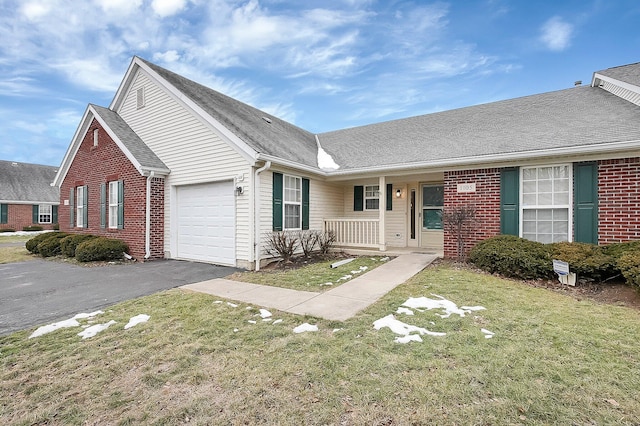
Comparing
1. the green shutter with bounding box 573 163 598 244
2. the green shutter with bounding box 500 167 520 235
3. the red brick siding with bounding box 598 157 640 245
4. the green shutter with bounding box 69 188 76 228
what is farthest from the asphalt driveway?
the red brick siding with bounding box 598 157 640 245

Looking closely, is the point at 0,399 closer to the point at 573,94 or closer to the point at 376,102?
the point at 573,94

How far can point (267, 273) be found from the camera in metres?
7.54

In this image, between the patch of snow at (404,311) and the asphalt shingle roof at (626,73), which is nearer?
the patch of snow at (404,311)

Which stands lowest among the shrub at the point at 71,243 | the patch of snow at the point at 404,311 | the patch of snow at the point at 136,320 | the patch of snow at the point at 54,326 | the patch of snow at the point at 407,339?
the patch of snow at the point at 54,326

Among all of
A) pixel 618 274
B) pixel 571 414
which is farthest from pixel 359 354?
pixel 618 274

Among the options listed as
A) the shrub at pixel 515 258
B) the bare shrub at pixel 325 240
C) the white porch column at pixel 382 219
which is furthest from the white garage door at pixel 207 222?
the shrub at pixel 515 258

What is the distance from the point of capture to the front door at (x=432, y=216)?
34.7 ft

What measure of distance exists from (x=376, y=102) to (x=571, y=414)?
20561 mm

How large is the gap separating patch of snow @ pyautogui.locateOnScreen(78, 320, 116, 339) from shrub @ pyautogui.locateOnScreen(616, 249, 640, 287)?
8.19 meters

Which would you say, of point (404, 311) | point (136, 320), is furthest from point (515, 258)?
point (136, 320)

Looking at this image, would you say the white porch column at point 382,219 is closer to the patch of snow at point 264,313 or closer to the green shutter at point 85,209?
the patch of snow at point 264,313

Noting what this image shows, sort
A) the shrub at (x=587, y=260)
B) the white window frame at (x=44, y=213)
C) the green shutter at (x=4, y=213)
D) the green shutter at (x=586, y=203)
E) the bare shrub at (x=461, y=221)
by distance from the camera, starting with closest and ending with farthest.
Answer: the shrub at (x=587, y=260) → the green shutter at (x=586, y=203) → the bare shrub at (x=461, y=221) → the green shutter at (x=4, y=213) → the white window frame at (x=44, y=213)

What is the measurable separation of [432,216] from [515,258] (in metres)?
4.42

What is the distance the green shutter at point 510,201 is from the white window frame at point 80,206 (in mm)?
15491
